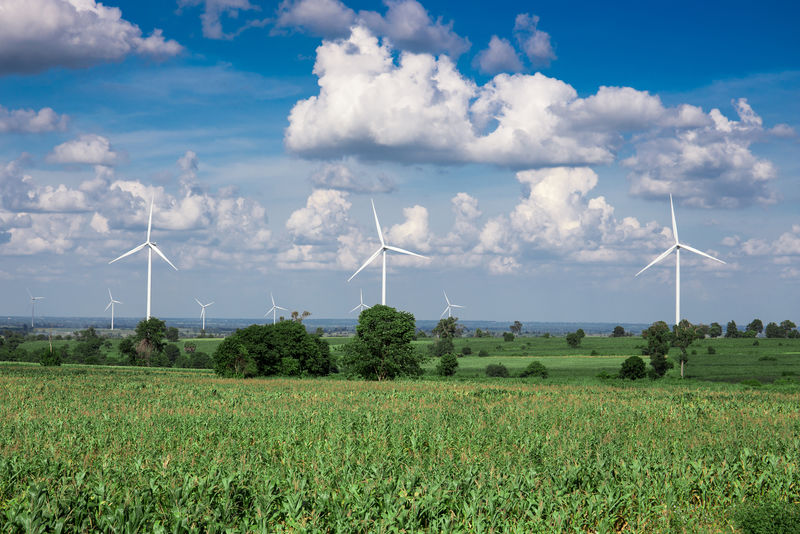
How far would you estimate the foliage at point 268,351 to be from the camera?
257 ft

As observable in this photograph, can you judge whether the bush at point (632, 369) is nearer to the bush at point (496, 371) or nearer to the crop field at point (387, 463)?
the bush at point (496, 371)

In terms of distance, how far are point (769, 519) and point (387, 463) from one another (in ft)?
37.2

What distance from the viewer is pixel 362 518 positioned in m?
15.4

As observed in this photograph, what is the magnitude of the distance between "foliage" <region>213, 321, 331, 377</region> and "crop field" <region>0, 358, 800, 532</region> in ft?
96.5

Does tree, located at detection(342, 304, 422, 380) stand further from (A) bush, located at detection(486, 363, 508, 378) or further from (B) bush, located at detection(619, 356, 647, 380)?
(A) bush, located at detection(486, 363, 508, 378)

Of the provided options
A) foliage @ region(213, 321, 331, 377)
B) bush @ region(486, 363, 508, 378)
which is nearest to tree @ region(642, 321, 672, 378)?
bush @ region(486, 363, 508, 378)

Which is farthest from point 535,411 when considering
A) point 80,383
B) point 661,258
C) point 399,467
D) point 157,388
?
point 661,258

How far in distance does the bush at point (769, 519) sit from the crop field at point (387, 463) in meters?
0.90

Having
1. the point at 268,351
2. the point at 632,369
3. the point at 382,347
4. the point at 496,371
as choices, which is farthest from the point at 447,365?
the point at 268,351

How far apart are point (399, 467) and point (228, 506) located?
321 inches

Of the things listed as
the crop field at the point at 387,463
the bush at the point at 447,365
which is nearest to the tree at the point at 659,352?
the bush at the point at 447,365

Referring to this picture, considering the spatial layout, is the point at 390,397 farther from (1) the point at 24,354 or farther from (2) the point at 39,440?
(1) the point at 24,354

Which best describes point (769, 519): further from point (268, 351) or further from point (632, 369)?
point (632, 369)

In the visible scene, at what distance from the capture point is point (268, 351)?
8375 cm
